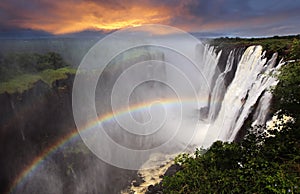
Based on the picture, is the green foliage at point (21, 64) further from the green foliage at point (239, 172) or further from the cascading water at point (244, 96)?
the green foliage at point (239, 172)

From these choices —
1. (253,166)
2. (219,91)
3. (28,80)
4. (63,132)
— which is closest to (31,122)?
(63,132)

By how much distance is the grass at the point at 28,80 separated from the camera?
730 inches

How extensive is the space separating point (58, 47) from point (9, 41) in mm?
9974

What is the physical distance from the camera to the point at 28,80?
20.3 metres

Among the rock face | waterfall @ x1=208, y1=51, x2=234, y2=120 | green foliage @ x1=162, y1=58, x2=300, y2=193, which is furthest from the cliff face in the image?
green foliage @ x1=162, y1=58, x2=300, y2=193

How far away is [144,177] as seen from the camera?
2161cm

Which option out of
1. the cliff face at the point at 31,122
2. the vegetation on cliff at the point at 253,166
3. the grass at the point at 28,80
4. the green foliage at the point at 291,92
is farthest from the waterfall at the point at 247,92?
the grass at the point at 28,80

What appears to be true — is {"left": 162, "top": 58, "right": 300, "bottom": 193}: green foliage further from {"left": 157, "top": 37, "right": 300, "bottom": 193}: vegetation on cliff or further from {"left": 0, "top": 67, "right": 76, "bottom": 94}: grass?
{"left": 0, "top": 67, "right": 76, "bottom": 94}: grass

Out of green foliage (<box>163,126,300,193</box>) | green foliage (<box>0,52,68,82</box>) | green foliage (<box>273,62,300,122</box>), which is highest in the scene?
green foliage (<box>0,52,68,82</box>)

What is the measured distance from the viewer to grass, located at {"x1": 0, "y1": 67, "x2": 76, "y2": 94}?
60.8 ft

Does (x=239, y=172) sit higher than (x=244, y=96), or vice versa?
(x=244, y=96)

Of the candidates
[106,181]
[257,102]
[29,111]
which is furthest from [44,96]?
[257,102]

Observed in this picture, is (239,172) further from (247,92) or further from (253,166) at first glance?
(247,92)

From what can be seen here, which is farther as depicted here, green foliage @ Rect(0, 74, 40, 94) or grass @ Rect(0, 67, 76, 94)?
→ grass @ Rect(0, 67, 76, 94)
